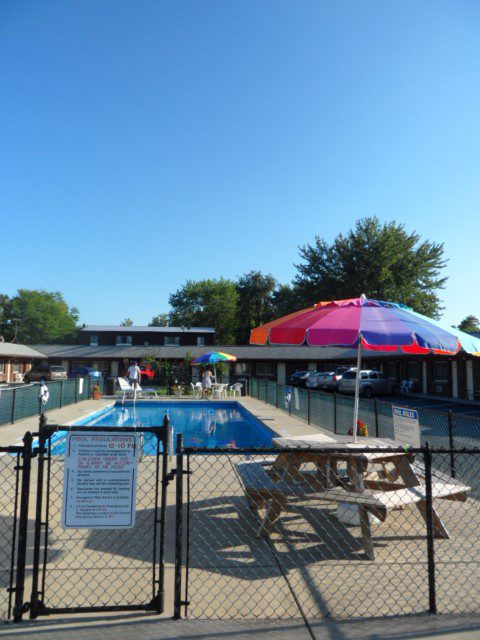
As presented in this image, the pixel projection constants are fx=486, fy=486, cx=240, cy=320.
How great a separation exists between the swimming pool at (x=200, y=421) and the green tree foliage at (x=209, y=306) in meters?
45.1

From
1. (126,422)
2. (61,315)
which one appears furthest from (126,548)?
(61,315)

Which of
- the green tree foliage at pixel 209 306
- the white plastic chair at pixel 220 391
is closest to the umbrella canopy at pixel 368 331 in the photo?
Answer: the white plastic chair at pixel 220 391

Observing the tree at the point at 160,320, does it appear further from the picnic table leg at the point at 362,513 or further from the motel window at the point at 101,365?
the picnic table leg at the point at 362,513

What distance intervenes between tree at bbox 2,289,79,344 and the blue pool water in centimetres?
6893

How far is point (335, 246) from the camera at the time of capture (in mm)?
45656

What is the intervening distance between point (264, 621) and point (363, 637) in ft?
2.21

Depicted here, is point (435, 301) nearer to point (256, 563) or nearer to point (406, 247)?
point (406, 247)

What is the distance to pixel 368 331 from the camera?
5.15 metres

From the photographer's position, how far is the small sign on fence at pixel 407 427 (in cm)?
586

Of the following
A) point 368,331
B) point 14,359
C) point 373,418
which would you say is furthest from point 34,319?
point 368,331

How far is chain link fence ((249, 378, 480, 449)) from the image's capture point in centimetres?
954

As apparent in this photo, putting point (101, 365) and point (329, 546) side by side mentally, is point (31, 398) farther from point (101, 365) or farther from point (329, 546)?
point (101, 365)

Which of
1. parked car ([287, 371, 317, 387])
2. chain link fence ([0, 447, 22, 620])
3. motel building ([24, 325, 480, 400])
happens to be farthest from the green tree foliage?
chain link fence ([0, 447, 22, 620])

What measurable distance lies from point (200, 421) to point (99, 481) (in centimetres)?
1682
